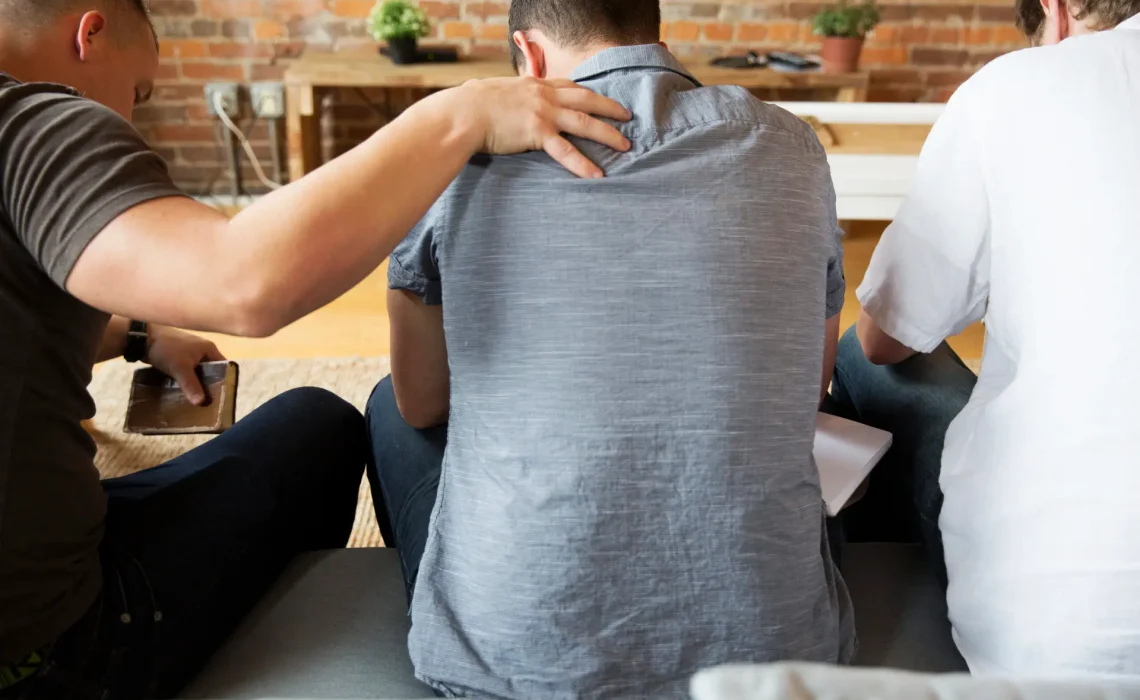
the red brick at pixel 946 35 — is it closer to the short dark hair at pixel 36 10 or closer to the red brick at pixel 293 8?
the red brick at pixel 293 8

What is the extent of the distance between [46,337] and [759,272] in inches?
23.6

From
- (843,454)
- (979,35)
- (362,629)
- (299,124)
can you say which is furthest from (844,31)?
(362,629)

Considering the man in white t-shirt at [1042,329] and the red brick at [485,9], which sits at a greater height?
the red brick at [485,9]

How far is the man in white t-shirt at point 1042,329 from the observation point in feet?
2.62

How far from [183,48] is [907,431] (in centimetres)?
284

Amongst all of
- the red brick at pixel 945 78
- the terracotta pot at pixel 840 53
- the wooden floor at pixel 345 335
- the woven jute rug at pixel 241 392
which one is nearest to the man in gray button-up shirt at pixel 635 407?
the woven jute rug at pixel 241 392

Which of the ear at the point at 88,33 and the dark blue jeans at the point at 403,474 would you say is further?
the dark blue jeans at the point at 403,474

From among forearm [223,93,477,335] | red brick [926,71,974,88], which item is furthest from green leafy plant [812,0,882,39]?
forearm [223,93,477,335]

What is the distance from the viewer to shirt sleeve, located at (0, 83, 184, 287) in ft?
2.22

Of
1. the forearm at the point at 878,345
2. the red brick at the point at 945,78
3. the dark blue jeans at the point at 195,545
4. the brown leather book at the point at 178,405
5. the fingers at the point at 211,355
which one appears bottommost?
the dark blue jeans at the point at 195,545

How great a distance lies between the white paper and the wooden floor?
1408 millimetres

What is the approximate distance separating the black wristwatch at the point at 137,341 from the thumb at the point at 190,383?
0.06m

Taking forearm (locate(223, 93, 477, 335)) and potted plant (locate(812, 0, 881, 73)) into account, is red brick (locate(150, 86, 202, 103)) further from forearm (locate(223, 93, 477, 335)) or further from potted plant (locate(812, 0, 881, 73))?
forearm (locate(223, 93, 477, 335))

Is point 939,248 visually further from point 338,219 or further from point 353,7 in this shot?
point 353,7
